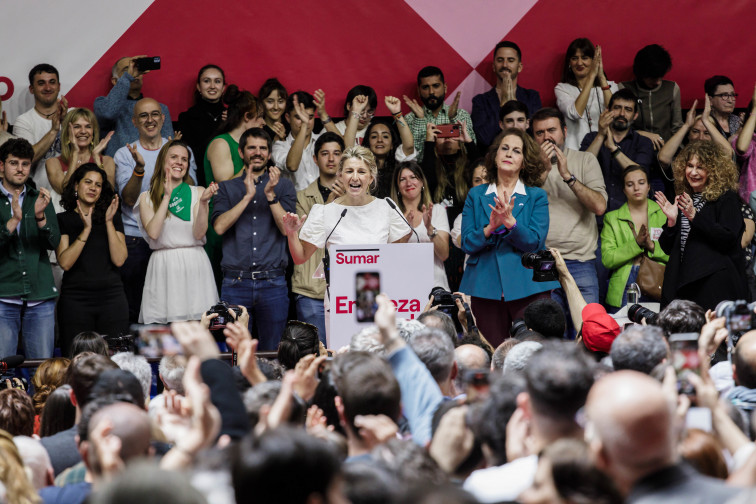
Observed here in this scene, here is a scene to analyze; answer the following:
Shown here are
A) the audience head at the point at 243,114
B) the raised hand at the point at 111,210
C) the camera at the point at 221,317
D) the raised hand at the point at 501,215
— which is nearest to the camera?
the camera at the point at 221,317

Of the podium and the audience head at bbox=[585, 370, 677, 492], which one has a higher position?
the podium

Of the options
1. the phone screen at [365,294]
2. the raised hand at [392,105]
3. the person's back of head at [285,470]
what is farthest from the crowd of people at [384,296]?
the phone screen at [365,294]

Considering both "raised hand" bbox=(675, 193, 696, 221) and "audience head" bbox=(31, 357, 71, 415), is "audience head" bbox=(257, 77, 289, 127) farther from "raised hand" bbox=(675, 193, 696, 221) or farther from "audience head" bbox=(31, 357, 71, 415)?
"audience head" bbox=(31, 357, 71, 415)

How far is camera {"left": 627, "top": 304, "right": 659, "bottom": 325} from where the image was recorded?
163 inches

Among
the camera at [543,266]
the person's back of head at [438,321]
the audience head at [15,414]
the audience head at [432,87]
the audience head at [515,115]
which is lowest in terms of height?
the audience head at [15,414]

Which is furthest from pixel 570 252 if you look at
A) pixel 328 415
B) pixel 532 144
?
pixel 328 415

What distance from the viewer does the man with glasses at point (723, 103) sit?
7465mm

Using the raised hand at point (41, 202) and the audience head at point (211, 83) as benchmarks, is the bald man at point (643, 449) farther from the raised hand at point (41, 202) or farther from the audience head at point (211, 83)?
the audience head at point (211, 83)

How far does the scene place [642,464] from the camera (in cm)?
177

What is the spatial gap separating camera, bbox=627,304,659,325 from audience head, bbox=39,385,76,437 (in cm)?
237

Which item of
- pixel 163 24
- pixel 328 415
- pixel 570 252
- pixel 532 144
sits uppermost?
pixel 163 24

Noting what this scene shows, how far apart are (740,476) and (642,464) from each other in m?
0.33

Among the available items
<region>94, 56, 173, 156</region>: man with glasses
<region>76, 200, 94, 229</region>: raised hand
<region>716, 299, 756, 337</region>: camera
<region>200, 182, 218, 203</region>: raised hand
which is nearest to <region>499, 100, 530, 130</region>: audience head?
<region>200, 182, 218, 203</region>: raised hand

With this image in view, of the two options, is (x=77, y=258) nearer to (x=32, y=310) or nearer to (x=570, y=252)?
(x=32, y=310)
